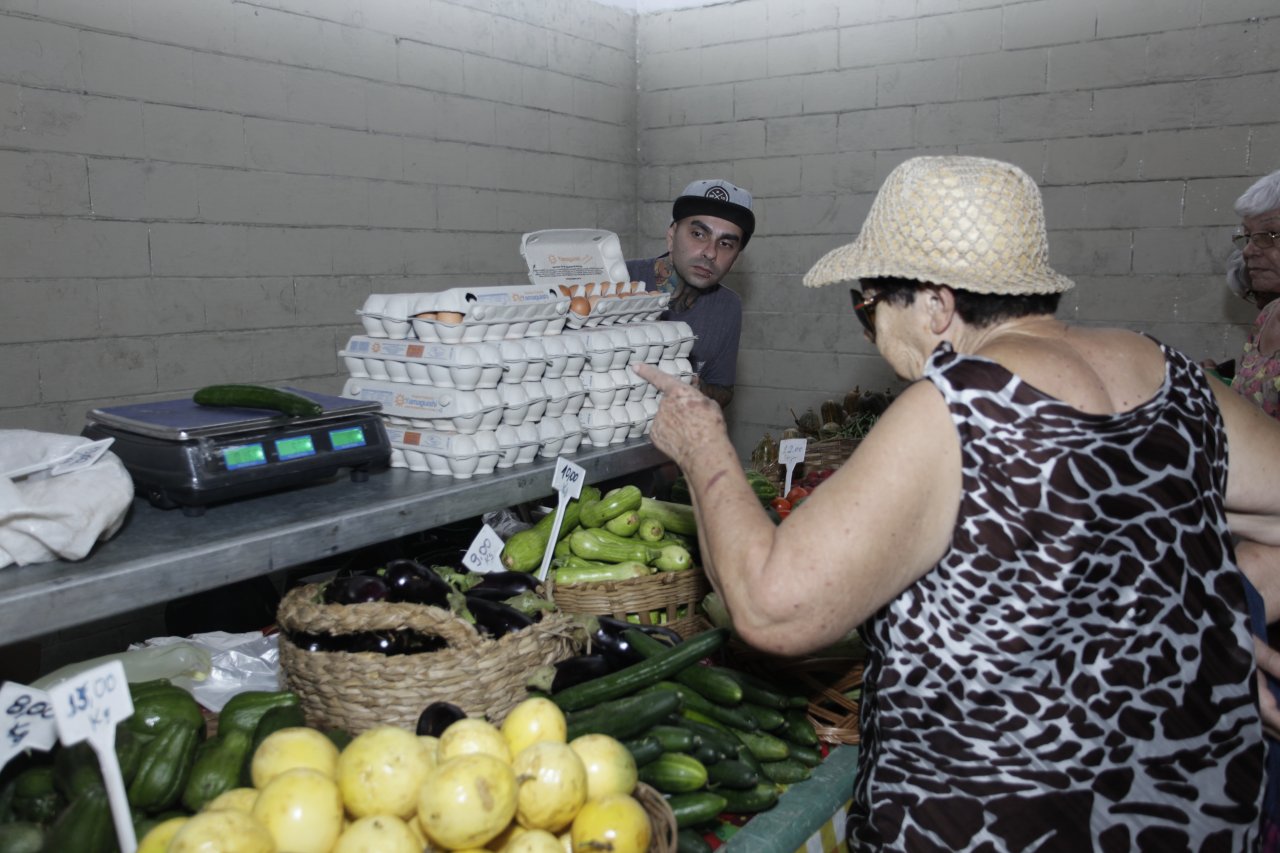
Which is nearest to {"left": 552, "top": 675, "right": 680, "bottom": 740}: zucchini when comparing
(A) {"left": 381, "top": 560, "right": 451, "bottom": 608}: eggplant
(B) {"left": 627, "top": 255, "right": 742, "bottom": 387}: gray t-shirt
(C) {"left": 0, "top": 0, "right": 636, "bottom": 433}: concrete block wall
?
(A) {"left": 381, "top": 560, "right": 451, "bottom": 608}: eggplant

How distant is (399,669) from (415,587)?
14.6 inches

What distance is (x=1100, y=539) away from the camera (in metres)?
1.46

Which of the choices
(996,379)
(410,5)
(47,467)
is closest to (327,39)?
(410,5)

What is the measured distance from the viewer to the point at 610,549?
107 inches

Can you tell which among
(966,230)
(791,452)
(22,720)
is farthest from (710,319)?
(22,720)

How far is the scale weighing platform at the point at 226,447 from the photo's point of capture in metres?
2.03

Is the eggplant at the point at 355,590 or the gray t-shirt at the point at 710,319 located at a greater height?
the gray t-shirt at the point at 710,319

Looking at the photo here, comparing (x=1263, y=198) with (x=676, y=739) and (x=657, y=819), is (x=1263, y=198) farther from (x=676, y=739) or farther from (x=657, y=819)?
(x=657, y=819)

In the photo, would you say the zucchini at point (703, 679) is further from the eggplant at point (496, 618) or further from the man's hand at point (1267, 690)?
the man's hand at point (1267, 690)

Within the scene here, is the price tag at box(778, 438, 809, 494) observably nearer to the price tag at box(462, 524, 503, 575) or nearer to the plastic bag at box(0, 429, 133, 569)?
the price tag at box(462, 524, 503, 575)

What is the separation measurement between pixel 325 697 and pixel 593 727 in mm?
522

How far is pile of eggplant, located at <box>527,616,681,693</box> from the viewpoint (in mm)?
1976

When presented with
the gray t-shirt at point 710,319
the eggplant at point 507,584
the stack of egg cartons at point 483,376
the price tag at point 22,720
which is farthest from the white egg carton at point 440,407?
the gray t-shirt at point 710,319

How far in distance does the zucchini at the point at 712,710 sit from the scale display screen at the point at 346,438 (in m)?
0.92
